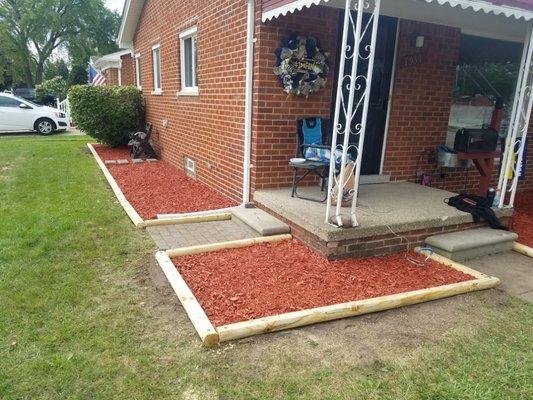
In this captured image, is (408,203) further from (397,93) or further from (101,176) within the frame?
(101,176)

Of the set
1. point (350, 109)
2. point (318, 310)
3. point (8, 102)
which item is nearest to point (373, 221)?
point (350, 109)

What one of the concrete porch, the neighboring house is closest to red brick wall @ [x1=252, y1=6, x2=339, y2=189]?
the concrete porch

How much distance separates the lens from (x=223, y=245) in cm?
447

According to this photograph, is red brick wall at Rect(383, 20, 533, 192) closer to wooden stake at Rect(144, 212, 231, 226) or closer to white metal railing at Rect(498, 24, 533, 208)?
white metal railing at Rect(498, 24, 533, 208)

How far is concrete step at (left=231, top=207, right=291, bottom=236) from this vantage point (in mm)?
4777

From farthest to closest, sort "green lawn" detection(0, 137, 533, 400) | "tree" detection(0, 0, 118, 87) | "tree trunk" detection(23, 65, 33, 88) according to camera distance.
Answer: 1. "tree trunk" detection(23, 65, 33, 88)
2. "tree" detection(0, 0, 118, 87)
3. "green lawn" detection(0, 137, 533, 400)

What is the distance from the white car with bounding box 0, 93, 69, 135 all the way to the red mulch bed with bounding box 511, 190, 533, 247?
53.6 feet

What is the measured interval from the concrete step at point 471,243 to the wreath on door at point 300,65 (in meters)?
2.44

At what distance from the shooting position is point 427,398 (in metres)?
2.42

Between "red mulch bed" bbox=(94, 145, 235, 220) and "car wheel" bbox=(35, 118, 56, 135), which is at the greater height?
"car wheel" bbox=(35, 118, 56, 135)

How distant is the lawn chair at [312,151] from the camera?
4.98m

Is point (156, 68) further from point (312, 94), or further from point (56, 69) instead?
point (56, 69)

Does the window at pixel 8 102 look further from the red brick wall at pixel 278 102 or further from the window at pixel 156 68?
the red brick wall at pixel 278 102

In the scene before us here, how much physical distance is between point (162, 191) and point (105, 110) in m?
5.38
